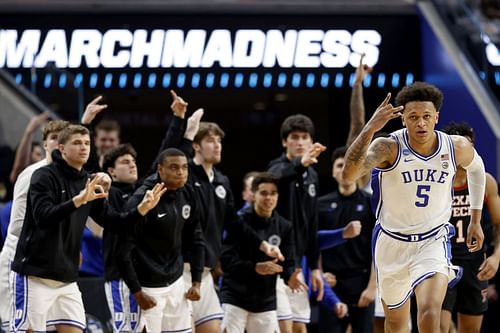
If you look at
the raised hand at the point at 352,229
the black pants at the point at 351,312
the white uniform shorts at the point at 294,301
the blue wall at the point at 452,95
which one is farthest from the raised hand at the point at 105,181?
the blue wall at the point at 452,95

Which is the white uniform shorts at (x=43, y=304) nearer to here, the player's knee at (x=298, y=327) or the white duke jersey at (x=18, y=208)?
the white duke jersey at (x=18, y=208)

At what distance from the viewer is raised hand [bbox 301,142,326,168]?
32.8 feet

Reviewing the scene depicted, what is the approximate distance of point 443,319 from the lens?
975 centimetres

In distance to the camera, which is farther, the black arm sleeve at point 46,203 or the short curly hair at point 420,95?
the black arm sleeve at point 46,203

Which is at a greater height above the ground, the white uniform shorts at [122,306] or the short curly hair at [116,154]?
the short curly hair at [116,154]

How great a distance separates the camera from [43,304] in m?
8.93

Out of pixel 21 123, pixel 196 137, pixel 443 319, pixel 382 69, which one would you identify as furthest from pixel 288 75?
pixel 443 319

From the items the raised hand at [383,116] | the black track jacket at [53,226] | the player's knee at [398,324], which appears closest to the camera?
the raised hand at [383,116]

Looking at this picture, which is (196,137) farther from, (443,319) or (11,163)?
(11,163)

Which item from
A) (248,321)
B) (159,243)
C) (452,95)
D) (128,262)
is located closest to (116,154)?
(159,243)

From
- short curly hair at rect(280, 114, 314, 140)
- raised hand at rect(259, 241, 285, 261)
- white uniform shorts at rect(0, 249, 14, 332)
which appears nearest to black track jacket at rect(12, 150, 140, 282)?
white uniform shorts at rect(0, 249, 14, 332)

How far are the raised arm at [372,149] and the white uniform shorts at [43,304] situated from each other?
8.29 feet

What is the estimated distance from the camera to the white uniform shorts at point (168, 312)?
9703 millimetres

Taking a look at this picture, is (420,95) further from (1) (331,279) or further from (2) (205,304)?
(1) (331,279)
